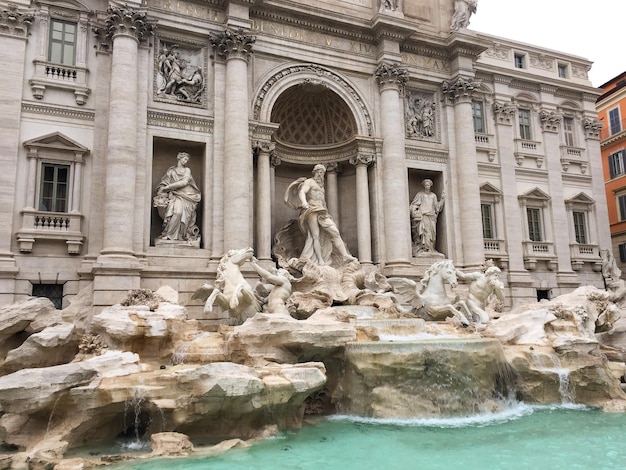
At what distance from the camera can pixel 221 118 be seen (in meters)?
16.3

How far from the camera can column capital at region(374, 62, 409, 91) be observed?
18750 millimetres

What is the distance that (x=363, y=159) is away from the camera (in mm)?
18438

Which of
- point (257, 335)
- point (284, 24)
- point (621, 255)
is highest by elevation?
point (284, 24)

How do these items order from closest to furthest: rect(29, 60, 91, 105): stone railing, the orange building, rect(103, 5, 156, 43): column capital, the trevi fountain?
the trevi fountain
rect(29, 60, 91, 105): stone railing
rect(103, 5, 156, 43): column capital
the orange building

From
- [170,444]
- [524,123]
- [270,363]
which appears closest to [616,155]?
[524,123]

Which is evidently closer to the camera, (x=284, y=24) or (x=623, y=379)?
(x=623, y=379)

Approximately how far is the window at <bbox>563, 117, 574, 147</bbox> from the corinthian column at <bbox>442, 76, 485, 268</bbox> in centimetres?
638

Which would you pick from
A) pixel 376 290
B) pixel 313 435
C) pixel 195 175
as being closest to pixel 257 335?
pixel 313 435

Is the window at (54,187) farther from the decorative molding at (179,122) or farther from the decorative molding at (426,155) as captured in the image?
the decorative molding at (426,155)

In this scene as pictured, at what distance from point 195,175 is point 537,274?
46.5ft

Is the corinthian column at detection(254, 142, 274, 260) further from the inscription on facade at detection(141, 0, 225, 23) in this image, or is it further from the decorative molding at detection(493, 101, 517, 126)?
the decorative molding at detection(493, 101, 517, 126)

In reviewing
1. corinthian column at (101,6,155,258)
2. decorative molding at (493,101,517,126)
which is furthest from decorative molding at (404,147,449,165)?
corinthian column at (101,6,155,258)

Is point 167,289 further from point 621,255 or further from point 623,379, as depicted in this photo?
point 621,255

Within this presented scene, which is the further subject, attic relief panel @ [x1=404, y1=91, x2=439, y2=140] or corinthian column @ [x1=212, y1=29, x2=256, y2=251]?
attic relief panel @ [x1=404, y1=91, x2=439, y2=140]
